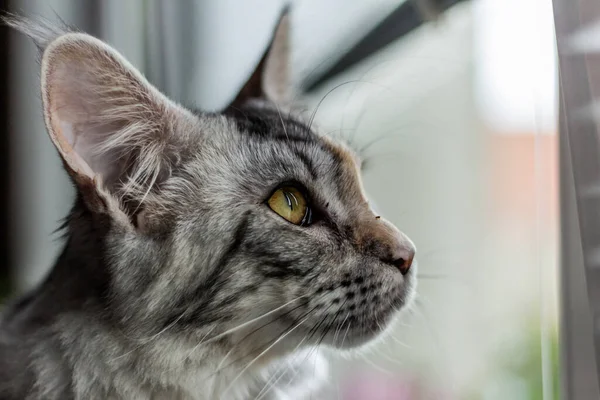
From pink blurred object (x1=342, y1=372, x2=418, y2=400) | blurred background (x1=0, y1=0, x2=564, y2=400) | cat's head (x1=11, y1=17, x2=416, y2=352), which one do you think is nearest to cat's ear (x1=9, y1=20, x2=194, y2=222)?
cat's head (x1=11, y1=17, x2=416, y2=352)

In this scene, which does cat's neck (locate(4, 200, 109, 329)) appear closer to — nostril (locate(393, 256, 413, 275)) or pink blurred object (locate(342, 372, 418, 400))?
nostril (locate(393, 256, 413, 275))

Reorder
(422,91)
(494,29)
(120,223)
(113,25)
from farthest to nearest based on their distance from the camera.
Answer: (422,91) < (494,29) < (113,25) < (120,223)

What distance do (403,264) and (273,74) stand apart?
1.74 ft

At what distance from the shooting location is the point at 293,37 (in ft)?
4.05

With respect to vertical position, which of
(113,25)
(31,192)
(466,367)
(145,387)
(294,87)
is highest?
(294,87)

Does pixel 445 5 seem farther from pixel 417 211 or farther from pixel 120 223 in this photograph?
pixel 120 223

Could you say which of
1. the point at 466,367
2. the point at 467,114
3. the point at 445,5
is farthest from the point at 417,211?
the point at 445,5

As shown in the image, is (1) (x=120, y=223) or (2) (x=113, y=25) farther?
(2) (x=113, y=25)

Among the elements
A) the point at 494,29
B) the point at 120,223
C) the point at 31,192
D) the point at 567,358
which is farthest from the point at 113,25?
the point at 567,358

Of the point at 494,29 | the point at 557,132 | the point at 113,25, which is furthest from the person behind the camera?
the point at 494,29

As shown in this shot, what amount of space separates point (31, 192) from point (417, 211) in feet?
2.80

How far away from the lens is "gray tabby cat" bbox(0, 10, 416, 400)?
2.86 feet

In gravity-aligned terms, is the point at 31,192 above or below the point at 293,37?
below

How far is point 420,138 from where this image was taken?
56.1 inches
